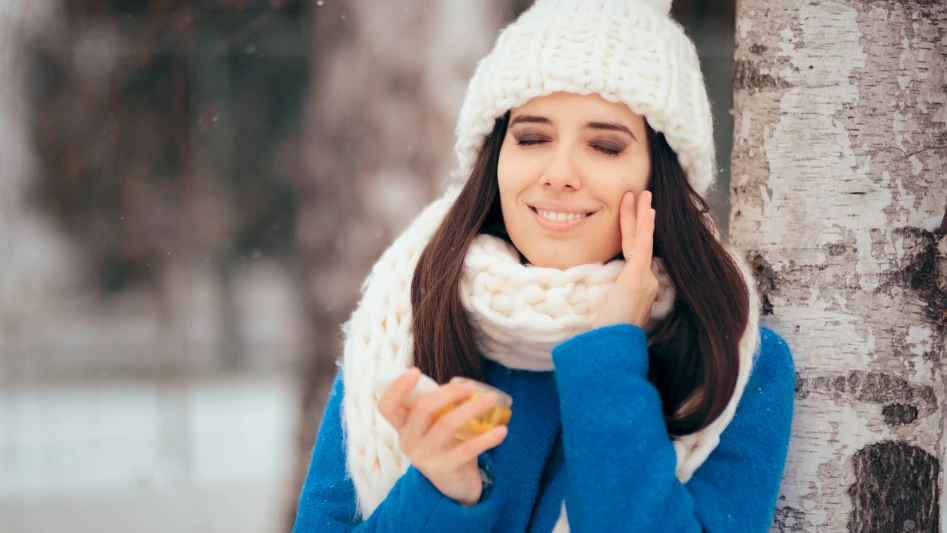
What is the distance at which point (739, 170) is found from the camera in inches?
69.4

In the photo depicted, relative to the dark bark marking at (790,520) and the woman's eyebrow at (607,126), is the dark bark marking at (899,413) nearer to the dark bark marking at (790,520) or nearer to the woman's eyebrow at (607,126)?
the dark bark marking at (790,520)

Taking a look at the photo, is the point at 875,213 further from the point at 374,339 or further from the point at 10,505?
the point at 10,505

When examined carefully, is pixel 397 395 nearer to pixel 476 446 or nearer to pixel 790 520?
pixel 476 446

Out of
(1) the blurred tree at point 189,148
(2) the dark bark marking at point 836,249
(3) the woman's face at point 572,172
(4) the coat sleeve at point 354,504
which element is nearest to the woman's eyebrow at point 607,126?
(3) the woman's face at point 572,172

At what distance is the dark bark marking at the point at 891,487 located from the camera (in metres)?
1.61

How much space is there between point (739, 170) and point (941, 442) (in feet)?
2.13

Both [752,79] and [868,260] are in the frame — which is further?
[752,79]

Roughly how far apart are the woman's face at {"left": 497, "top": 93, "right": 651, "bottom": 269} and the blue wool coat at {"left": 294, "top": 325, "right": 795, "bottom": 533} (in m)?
0.22

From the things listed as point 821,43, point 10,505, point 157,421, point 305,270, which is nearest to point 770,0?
point 821,43

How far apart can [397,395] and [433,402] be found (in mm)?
57

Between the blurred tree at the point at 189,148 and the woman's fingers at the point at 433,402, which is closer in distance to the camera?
the woman's fingers at the point at 433,402

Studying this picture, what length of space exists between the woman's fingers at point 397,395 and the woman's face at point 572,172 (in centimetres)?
43

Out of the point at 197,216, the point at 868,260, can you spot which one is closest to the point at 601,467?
the point at 868,260

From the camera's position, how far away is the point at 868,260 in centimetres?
160
